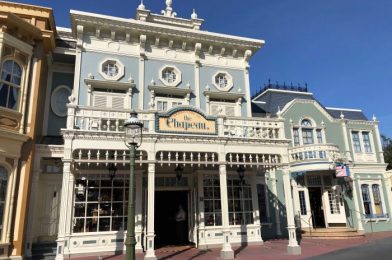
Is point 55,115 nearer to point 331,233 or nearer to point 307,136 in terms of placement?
point 307,136

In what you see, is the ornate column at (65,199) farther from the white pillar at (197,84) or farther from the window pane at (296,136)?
the window pane at (296,136)

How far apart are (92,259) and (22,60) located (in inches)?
297

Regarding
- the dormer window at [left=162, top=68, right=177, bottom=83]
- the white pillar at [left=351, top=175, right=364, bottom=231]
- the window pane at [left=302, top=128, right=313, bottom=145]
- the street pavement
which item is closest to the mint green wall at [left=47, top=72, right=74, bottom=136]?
the dormer window at [left=162, top=68, right=177, bottom=83]

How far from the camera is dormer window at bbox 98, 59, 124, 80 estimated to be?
43.5 feet

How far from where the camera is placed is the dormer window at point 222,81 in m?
15.0

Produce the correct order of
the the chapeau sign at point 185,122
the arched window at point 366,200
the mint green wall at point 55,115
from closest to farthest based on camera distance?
1. the the chapeau sign at point 185,122
2. the mint green wall at point 55,115
3. the arched window at point 366,200

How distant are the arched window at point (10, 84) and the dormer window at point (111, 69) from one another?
10.4 feet

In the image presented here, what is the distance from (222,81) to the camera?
600 inches

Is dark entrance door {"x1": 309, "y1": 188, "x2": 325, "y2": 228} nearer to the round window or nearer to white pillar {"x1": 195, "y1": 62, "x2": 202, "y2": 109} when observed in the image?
white pillar {"x1": 195, "y1": 62, "x2": 202, "y2": 109}

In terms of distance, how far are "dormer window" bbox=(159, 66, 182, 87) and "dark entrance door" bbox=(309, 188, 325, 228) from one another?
1031 centimetres

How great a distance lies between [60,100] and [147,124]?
16.5 ft

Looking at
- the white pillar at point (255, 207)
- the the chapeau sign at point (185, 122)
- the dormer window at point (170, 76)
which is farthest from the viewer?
the dormer window at point (170, 76)

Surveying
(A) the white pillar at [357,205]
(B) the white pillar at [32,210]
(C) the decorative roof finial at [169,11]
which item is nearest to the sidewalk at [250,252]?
(B) the white pillar at [32,210]

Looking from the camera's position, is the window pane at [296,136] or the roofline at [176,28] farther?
the window pane at [296,136]
